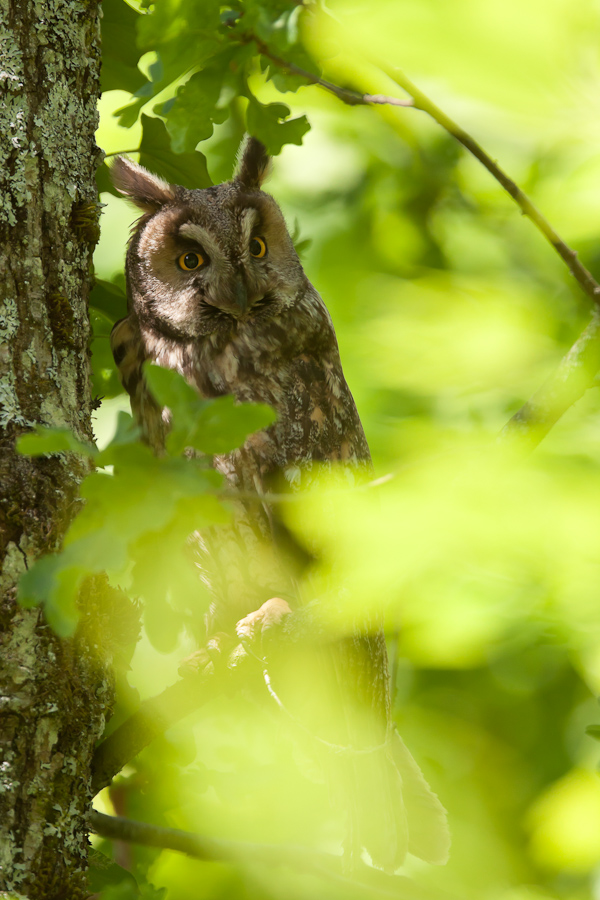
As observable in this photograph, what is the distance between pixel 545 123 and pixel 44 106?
137cm

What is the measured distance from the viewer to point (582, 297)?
0.81 metres

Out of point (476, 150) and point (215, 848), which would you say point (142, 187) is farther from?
point (215, 848)

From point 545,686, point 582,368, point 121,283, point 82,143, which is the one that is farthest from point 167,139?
point 545,686

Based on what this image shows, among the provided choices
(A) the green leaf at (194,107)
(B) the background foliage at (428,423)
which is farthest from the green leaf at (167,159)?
(A) the green leaf at (194,107)

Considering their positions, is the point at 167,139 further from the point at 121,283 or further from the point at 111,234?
the point at 111,234

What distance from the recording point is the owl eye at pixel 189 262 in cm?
236

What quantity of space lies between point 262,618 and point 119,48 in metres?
1.52

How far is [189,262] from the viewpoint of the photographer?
2.37 metres

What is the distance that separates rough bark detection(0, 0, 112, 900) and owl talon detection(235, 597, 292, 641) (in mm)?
632

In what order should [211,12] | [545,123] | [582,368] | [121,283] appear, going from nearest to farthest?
[545,123] < [582,368] < [211,12] < [121,283]

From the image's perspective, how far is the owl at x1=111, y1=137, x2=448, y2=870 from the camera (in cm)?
216

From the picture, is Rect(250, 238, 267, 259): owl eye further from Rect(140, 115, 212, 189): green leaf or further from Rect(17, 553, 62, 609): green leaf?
Rect(17, 553, 62, 609): green leaf

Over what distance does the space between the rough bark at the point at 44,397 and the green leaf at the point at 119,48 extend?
142 millimetres

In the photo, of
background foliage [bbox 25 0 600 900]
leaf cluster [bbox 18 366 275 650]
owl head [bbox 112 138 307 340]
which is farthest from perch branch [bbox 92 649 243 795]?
owl head [bbox 112 138 307 340]
